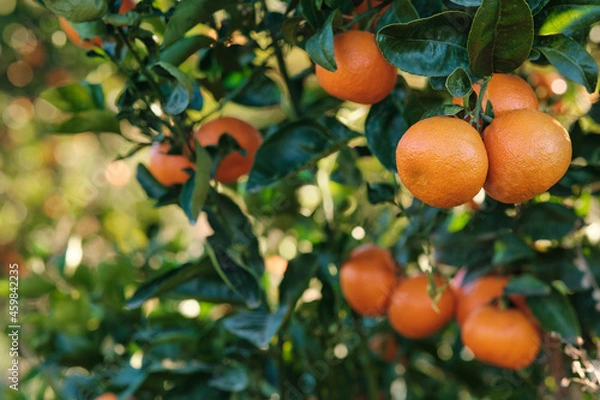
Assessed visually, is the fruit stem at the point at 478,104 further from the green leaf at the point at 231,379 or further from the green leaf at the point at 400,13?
the green leaf at the point at 231,379

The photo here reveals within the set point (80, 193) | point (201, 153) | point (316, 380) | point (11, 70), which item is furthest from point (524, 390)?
point (11, 70)

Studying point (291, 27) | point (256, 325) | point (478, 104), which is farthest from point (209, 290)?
point (478, 104)

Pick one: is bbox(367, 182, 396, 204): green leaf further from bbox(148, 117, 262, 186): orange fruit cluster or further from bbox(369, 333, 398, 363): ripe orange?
bbox(369, 333, 398, 363): ripe orange

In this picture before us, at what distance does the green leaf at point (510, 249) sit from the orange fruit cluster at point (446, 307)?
0.05m

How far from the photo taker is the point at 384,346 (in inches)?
50.9

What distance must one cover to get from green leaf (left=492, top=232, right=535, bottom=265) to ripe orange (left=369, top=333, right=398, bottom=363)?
39 cm

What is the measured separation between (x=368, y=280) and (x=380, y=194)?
21 centimetres

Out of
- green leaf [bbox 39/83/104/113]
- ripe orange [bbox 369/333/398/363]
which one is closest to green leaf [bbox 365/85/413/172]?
green leaf [bbox 39/83/104/113]

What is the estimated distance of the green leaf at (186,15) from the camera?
2.45 feet

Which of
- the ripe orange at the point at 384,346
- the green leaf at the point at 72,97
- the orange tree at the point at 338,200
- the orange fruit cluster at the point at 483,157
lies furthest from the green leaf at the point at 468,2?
the ripe orange at the point at 384,346

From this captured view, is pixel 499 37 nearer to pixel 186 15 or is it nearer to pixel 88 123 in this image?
pixel 186 15

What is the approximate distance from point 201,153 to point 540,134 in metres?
0.39

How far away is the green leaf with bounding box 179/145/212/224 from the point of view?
0.80m

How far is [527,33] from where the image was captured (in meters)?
0.62
